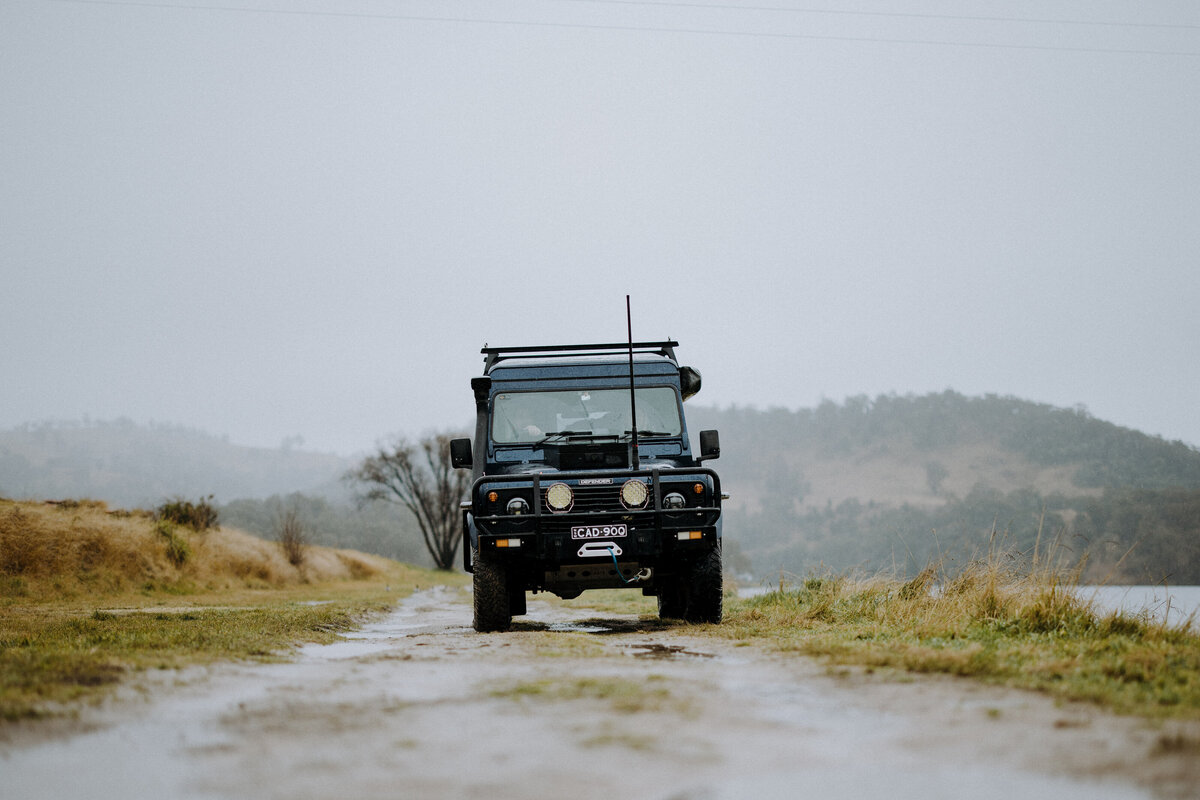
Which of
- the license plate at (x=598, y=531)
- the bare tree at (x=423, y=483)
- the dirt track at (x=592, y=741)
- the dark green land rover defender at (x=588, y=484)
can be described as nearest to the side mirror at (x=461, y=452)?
the dark green land rover defender at (x=588, y=484)

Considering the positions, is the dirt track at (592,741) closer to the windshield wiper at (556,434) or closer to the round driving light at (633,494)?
the round driving light at (633,494)

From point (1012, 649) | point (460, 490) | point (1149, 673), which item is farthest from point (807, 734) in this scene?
point (460, 490)

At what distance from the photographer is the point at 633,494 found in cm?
878

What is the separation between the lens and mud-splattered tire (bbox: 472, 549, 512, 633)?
9016mm

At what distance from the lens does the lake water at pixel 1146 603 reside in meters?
6.55

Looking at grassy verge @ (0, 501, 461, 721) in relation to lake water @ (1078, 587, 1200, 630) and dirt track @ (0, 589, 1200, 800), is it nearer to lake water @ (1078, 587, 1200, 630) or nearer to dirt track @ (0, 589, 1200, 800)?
dirt track @ (0, 589, 1200, 800)

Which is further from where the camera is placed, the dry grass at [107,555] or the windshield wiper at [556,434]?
the dry grass at [107,555]

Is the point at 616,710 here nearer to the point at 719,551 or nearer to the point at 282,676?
the point at 282,676

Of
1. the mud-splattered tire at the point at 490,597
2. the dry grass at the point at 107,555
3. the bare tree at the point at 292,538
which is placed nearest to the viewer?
the mud-splattered tire at the point at 490,597

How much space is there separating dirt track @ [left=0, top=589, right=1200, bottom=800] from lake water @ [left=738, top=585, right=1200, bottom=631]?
10.2 ft

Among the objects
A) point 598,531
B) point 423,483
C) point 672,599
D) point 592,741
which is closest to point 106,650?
point 592,741

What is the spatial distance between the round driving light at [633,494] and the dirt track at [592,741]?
3.76 m

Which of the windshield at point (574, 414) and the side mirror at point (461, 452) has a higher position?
the windshield at point (574, 414)

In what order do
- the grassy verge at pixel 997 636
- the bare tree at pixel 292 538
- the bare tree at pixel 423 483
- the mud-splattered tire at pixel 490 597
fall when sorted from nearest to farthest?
the grassy verge at pixel 997 636, the mud-splattered tire at pixel 490 597, the bare tree at pixel 292 538, the bare tree at pixel 423 483
